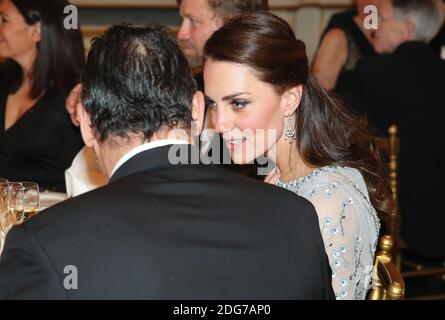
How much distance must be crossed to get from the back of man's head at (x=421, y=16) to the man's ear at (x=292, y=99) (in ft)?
5.74

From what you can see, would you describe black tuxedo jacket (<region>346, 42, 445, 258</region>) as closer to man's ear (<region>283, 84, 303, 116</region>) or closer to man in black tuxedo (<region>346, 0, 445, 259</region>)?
man in black tuxedo (<region>346, 0, 445, 259</region>)

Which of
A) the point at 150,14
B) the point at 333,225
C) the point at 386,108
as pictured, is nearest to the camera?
the point at 333,225

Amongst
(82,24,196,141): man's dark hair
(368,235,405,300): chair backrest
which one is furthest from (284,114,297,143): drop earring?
(82,24,196,141): man's dark hair

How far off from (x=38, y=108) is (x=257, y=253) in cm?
221

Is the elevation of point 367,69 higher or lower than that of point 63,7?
lower

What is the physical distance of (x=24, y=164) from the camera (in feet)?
11.4

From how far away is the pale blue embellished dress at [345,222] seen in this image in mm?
2145

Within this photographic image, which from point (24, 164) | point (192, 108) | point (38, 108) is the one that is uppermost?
point (192, 108)

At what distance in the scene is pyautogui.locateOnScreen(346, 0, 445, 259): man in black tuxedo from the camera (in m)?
3.87

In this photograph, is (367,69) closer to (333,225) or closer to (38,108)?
(38,108)

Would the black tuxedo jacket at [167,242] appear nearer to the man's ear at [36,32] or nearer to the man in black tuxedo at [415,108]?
the man's ear at [36,32]

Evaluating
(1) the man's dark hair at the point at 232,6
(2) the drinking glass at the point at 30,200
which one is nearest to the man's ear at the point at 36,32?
(1) the man's dark hair at the point at 232,6

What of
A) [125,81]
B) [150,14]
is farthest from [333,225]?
[150,14]

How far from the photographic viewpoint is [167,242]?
1.41 meters
